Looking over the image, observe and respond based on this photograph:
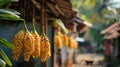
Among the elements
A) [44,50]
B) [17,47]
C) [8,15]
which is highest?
[8,15]

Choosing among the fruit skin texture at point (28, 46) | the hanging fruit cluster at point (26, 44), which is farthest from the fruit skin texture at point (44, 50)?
the fruit skin texture at point (28, 46)

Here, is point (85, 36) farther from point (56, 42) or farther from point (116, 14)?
point (56, 42)

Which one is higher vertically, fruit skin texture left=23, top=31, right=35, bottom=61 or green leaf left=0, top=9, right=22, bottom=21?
green leaf left=0, top=9, right=22, bottom=21

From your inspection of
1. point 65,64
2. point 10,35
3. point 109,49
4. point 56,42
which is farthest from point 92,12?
point 10,35

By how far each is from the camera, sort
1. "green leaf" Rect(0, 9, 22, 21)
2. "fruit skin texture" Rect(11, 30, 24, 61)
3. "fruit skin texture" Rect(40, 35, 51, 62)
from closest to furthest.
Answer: "green leaf" Rect(0, 9, 22, 21)
"fruit skin texture" Rect(11, 30, 24, 61)
"fruit skin texture" Rect(40, 35, 51, 62)

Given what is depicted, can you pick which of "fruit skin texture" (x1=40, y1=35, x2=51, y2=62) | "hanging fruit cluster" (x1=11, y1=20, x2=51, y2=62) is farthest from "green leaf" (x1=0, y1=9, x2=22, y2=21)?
"fruit skin texture" (x1=40, y1=35, x2=51, y2=62)

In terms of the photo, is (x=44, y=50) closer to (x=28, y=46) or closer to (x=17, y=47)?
(x=28, y=46)

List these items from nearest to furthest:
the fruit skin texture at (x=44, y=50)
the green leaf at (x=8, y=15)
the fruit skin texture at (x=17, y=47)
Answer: the green leaf at (x=8, y=15) → the fruit skin texture at (x=17, y=47) → the fruit skin texture at (x=44, y=50)

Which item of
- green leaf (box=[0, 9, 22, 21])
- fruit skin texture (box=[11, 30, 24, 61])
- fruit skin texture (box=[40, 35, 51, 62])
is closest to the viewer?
green leaf (box=[0, 9, 22, 21])

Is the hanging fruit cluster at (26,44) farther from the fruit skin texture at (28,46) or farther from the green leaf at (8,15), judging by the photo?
the green leaf at (8,15)

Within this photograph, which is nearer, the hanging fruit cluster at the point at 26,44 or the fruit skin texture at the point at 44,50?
the hanging fruit cluster at the point at 26,44

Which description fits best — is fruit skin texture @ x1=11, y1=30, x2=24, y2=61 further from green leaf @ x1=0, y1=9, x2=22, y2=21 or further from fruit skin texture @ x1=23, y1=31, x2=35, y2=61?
green leaf @ x1=0, y1=9, x2=22, y2=21

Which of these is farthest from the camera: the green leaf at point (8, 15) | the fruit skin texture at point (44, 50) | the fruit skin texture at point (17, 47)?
the fruit skin texture at point (44, 50)

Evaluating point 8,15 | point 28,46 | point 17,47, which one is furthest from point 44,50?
point 8,15
